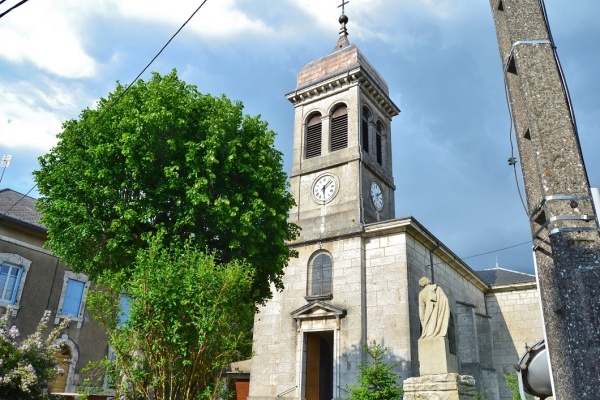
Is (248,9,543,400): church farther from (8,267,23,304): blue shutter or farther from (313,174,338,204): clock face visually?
(8,267,23,304): blue shutter

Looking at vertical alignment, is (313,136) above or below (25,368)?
above

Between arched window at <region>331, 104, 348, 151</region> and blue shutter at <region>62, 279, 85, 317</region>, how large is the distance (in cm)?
1273

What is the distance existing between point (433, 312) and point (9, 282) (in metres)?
15.2

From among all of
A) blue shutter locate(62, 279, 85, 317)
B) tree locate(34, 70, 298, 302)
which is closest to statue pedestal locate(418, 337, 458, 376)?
tree locate(34, 70, 298, 302)

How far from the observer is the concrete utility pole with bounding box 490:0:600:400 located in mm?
2863

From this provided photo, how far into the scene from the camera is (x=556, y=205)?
10.3 ft

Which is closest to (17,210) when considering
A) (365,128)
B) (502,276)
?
(365,128)

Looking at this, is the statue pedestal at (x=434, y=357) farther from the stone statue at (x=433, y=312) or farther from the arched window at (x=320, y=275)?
the arched window at (x=320, y=275)

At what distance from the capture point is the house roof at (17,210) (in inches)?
701

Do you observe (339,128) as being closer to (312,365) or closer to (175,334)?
(312,365)

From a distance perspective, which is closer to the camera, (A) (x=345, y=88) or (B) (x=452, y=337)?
(B) (x=452, y=337)

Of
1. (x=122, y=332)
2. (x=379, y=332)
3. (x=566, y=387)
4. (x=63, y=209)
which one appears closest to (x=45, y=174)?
(x=63, y=209)

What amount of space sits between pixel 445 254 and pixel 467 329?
378cm

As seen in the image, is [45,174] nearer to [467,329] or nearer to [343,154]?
[343,154]
